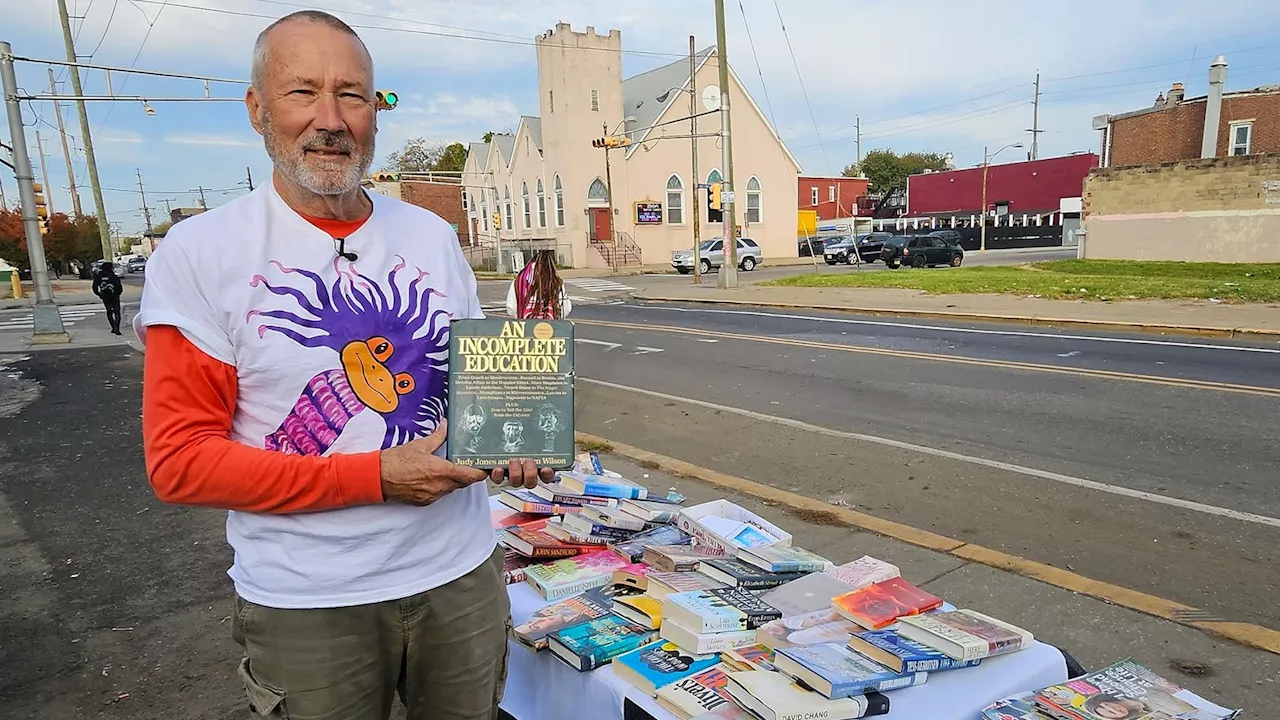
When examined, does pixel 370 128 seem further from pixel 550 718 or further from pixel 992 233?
pixel 992 233

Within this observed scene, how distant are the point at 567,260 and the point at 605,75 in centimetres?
1053

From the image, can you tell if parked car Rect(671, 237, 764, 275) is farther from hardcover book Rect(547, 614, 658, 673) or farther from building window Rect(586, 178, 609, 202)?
hardcover book Rect(547, 614, 658, 673)

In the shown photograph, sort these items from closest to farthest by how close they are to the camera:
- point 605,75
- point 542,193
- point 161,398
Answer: point 161,398 < point 605,75 < point 542,193

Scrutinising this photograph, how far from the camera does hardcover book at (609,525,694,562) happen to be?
345 centimetres

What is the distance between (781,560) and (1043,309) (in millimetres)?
14814

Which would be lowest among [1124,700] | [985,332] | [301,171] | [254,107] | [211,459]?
[985,332]

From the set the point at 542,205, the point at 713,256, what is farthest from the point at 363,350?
the point at 542,205

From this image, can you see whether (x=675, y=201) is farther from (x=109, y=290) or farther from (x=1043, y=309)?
(x=109, y=290)

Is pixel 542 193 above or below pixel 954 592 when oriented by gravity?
above

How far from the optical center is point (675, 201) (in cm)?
4478

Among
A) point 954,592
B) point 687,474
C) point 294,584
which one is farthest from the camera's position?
point 687,474

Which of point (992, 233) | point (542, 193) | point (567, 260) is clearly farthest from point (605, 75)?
point (992, 233)

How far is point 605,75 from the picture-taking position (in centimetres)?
4247

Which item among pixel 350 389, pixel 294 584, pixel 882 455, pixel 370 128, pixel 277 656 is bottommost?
pixel 882 455
